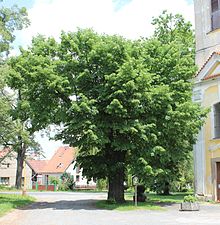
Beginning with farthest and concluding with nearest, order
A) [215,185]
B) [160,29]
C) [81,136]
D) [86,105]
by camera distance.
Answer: [160,29] < [215,185] < [81,136] < [86,105]

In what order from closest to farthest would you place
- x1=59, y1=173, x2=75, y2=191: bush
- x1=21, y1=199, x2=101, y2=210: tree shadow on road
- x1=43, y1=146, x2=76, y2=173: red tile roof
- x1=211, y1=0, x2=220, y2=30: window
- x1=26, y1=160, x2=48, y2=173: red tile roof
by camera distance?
x1=21, y1=199, x2=101, y2=210: tree shadow on road, x1=211, y1=0, x2=220, y2=30: window, x1=59, y1=173, x2=75, y2=191: bush, x1=43, y1=146, x2=76, y2=173: red tile roof, x1=26, y1=160, x2=48, y2=173: red tile roof

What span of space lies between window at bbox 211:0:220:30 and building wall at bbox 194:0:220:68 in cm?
26

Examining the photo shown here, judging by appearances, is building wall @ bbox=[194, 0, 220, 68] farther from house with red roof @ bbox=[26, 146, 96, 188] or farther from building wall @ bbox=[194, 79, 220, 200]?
house with red roof @ bbox=[26, 146, 96, 188]

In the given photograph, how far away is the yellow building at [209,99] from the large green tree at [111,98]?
188 cm

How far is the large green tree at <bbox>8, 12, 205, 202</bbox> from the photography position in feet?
67.4

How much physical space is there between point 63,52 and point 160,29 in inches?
674

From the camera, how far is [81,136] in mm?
21625

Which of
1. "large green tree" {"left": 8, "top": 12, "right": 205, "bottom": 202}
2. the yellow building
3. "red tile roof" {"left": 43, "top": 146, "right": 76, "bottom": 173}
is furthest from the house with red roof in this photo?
"large green tree" {"left": 8, "top": 12, "right": 205, "bottom": 202}

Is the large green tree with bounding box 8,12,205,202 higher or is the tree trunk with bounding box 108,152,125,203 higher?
the large green tree with bounding box 8,12,205,202

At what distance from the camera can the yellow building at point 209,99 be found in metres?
24.2

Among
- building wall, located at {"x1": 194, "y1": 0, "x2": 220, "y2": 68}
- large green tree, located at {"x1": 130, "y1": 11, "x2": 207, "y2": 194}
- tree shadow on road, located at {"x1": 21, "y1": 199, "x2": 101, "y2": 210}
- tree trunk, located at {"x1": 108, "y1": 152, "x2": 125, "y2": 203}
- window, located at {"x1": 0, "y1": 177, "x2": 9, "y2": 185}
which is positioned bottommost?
tree shadow on road, located at {"x1": 21, "y1": 199, "x2": 101, "y2": 210}

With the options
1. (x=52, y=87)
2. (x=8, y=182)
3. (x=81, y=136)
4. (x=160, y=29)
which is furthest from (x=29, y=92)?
(x=8, y=182)

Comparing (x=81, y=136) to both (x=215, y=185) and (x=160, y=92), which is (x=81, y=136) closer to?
(x=160, y=92)

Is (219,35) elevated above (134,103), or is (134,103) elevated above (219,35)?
(219,35)
